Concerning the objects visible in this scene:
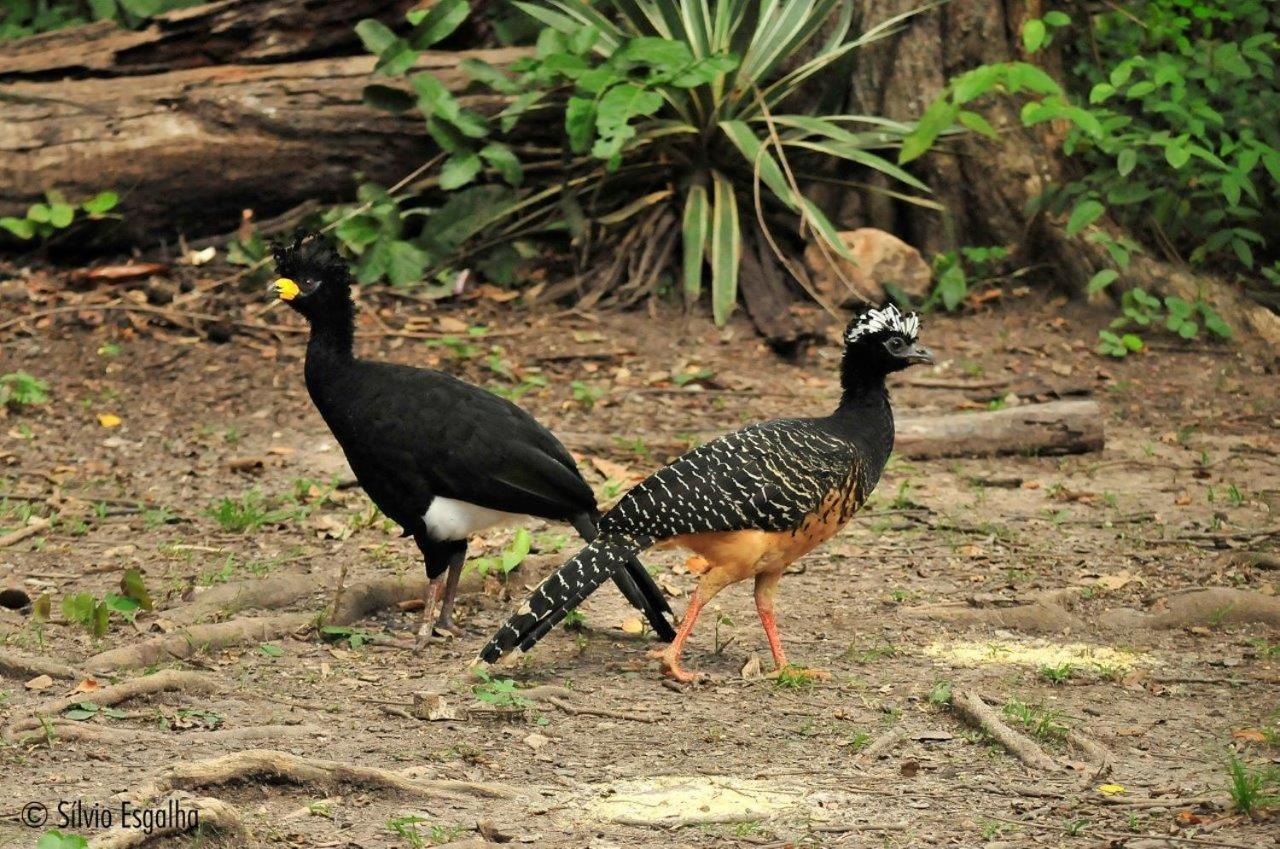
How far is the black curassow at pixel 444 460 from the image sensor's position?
19.1 feet

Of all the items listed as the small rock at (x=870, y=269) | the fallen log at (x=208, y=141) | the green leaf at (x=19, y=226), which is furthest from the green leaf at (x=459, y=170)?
the green leaf at (x=19, y=226)

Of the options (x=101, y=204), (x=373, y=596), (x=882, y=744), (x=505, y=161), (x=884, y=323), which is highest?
(x=884, y=323)

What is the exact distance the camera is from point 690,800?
4.27m

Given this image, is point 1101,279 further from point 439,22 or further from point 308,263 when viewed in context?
point 308,263

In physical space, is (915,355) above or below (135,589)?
above

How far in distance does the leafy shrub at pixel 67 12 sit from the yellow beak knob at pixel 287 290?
19.6 ft

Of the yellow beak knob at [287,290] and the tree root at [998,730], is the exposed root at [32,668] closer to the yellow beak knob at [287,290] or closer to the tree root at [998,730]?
the yellow beak knob at [287,290]

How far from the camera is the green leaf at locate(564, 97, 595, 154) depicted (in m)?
9.73

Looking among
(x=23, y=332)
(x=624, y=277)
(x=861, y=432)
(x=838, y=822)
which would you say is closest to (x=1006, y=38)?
(x=624, y=277)

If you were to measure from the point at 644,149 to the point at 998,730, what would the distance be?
6537 millimetres

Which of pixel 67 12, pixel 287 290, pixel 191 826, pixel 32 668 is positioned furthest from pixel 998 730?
pixel 67 12

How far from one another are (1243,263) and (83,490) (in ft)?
23.8

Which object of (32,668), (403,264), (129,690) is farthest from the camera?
(403,264)

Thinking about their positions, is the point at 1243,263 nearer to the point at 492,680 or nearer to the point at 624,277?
the point at 624,277
